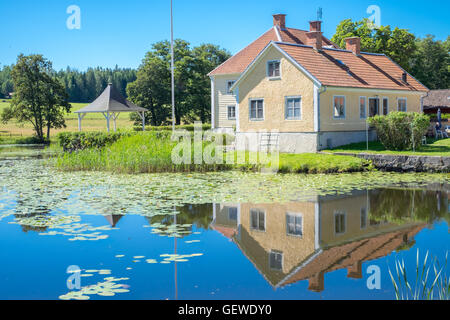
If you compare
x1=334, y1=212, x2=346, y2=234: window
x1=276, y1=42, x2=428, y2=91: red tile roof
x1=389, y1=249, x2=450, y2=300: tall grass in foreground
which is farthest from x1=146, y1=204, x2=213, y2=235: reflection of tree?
x1=276, y1=42, x2=428, y2=91: red tile roof

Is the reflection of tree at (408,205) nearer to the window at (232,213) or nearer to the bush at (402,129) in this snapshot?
the window at (232,213)

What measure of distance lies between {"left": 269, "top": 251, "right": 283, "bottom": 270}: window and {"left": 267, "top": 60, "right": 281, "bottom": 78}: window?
1938 cm

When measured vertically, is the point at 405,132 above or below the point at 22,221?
above

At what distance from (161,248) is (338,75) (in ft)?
66.1

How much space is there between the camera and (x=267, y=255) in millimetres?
8203

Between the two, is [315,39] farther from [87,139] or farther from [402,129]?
[87,139]

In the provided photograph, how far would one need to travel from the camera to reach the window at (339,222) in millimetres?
9961

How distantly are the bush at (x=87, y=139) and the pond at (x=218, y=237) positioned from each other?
33.7ft

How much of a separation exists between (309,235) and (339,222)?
136cm

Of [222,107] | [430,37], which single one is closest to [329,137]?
[222,107]

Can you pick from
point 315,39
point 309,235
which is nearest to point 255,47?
point 315,39

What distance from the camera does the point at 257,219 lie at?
36.2 feet

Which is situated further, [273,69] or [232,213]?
[273,69]
